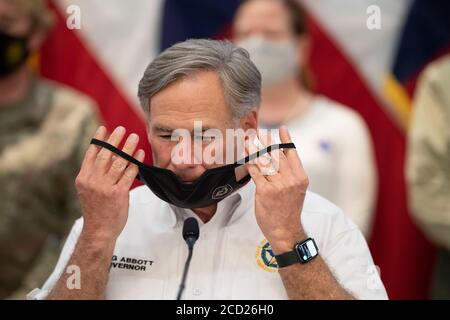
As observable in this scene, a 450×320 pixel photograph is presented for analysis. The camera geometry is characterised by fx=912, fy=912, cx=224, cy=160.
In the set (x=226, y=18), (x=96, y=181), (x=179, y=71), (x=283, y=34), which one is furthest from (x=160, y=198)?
(x=226, y=18)

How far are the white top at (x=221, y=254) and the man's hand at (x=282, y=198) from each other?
0.42 ft

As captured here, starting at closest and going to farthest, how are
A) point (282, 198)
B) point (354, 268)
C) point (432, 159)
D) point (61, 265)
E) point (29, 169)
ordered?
point (282, 198) → point (354, 268) → point (61, 265) → point (29, 169) → point (432, 159)

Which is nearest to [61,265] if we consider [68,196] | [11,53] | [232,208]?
[232,208]

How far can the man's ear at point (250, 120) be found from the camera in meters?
1.89

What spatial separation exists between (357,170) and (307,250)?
5.28ft

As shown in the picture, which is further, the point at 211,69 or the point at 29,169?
the point at 29,169

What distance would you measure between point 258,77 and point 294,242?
361 mm

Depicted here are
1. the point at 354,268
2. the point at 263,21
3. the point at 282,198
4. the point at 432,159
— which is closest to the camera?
the point at 282,198

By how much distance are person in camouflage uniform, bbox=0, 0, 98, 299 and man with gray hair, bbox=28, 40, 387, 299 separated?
1.28m

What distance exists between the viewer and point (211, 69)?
1849 millimetres

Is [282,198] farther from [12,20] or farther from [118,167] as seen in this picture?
[12,20]

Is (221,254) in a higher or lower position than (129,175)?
lower

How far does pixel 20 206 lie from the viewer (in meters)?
3.30

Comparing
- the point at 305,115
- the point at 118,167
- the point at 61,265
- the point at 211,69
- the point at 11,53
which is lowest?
the point at 305,115
